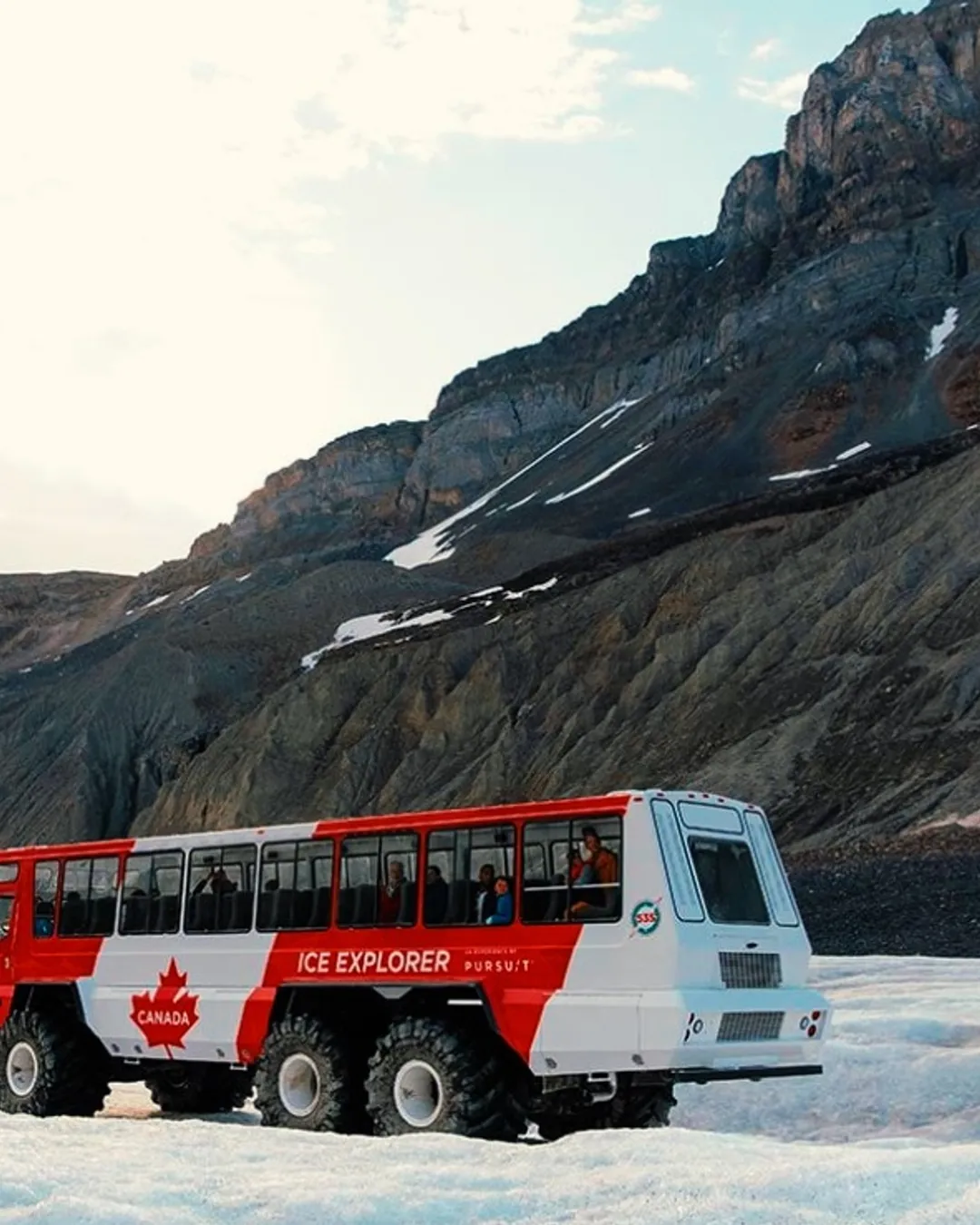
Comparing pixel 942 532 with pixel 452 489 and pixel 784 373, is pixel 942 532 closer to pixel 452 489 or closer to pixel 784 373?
pixel 784 373

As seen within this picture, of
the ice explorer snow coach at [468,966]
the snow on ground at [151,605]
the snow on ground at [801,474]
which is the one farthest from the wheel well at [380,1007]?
the snow on ground at [151,605]

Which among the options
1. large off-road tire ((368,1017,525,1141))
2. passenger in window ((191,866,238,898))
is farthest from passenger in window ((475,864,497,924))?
passenger in window ((191,866,238,898))

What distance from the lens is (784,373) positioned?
130m

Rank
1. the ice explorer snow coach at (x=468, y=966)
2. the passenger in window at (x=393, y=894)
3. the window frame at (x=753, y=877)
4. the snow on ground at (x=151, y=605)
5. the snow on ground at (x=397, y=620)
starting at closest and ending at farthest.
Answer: the ice explorer snow coach at (x=468, y=966)
the window frame at (x=753, y=877)
the passenger in window at (x=393, y=894)
the snow on ground at (x=397, y=620)
the snow on ground at (x=151, y=605)

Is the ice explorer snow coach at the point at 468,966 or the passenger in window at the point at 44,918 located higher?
the passenger in window at the point at 44,918

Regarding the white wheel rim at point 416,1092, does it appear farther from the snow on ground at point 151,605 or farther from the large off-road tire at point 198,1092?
the snow on ground at point 151,605

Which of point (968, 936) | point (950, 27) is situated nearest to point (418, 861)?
point (968, 936)

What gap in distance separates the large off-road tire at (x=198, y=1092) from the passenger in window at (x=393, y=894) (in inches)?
157

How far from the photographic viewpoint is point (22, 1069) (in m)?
17.8

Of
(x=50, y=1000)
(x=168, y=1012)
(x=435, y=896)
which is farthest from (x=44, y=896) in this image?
(x=435, y=896)

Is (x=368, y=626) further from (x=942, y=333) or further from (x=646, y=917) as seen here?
(x=646, y=917)

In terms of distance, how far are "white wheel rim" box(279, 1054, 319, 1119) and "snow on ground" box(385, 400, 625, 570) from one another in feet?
354

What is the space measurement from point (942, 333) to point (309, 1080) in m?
120

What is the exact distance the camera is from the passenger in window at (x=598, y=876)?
13.4 metres
